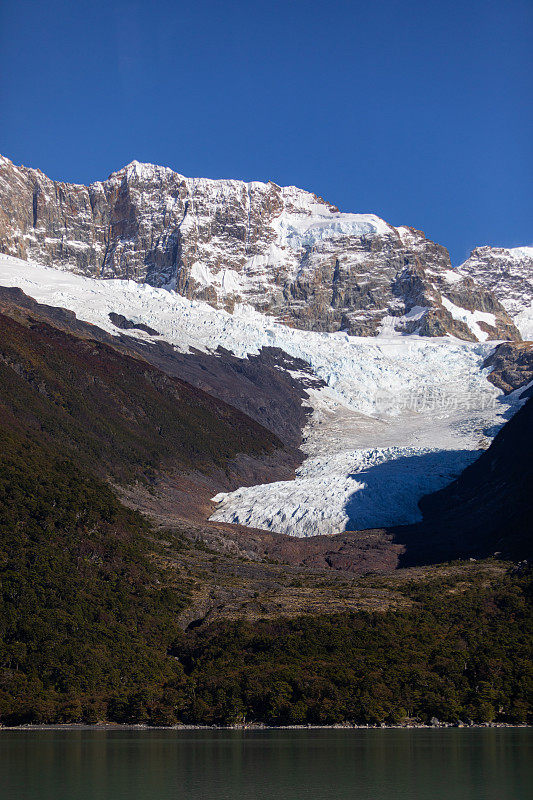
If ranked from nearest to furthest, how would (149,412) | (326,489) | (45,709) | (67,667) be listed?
(45,709)
(67,667)
(326,489)
(149,412)

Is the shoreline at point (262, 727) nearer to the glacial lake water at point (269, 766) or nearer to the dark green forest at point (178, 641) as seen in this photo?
the dark green forest at point (178, 641)

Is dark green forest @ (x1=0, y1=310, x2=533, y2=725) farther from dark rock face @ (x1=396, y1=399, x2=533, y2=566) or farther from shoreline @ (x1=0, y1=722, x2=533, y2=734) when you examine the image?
dark rock face @ (x1=396, y1=399, x2=533, y2=566)

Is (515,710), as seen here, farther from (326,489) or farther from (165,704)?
(326,489)

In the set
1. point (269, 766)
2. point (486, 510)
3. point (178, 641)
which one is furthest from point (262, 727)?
point (486, 510)

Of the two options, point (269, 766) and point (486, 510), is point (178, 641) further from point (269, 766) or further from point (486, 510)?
point (486, 510)

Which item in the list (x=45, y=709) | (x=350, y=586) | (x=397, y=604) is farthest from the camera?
(x=350, y=586)

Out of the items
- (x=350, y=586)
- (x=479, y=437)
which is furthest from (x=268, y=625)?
(x=479, y=437)
